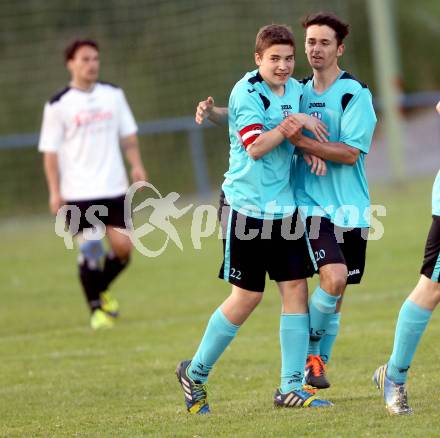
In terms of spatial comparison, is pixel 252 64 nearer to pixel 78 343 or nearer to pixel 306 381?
pixel 78 343

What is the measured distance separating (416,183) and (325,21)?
14.1 m

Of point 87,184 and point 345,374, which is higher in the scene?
point 87,184

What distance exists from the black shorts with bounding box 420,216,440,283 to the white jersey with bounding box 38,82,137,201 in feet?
15.4

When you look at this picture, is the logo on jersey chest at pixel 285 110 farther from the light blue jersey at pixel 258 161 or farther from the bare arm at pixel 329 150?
the bare arm at pixel 329 150

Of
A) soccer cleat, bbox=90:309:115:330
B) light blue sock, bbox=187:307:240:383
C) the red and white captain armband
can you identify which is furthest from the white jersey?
the red and white captain armband

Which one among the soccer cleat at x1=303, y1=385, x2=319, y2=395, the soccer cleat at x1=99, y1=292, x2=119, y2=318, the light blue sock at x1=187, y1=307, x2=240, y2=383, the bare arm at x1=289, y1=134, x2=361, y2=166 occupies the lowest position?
the soccer cleat at x1=99, y1=292, x2=119, y2=318

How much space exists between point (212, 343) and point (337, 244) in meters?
0.85

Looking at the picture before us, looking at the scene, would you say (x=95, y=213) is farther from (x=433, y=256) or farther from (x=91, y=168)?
(x=433, y=256)

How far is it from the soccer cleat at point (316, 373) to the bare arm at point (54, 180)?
3737 mm

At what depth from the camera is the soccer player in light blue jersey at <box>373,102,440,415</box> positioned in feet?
18.0

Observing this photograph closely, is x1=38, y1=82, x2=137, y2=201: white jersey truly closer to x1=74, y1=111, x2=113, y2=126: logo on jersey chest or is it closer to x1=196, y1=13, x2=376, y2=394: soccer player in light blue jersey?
x1=74, y1=111, x2=113, y2=126: logo on jersey chest

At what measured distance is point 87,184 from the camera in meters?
A: 9.85

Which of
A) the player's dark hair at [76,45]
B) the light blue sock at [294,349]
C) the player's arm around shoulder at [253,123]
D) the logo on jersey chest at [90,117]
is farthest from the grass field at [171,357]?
the player's dark hair at [76,45]

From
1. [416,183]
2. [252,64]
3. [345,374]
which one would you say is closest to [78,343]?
[345,374]
